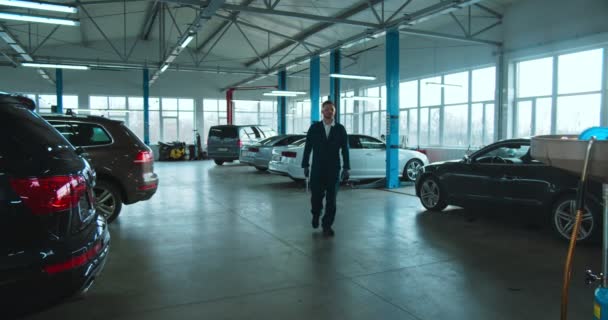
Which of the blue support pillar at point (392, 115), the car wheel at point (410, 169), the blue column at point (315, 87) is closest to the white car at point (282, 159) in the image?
the blue support pillar at point (392, 115)

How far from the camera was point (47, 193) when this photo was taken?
7.36 feet

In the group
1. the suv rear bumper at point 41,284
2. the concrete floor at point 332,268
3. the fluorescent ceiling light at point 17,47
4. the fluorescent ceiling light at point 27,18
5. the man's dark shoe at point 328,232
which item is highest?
the fluorescent ceiling light at point 17,47

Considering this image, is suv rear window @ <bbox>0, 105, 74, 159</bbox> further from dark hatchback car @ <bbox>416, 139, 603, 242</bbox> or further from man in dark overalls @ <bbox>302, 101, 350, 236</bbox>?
dark hatchback car @ <bbox>416, 139, 603, 242</bbox>

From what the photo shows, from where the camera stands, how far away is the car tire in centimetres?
505

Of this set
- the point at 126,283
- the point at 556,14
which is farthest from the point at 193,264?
the point at 556,14

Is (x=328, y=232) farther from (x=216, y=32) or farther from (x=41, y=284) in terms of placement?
(x=216, y=32)

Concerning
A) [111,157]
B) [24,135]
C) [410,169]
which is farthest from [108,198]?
[410,169]

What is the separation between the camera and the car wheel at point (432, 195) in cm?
731

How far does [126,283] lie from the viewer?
3939 mm

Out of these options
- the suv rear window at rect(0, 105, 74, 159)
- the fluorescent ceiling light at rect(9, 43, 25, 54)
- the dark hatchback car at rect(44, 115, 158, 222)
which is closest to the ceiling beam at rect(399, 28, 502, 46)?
the dark hatchback car at rect(44, 115, 158, 222)

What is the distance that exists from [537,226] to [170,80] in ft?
72.3

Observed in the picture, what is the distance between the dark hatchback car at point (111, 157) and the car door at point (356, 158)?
18.5 ft

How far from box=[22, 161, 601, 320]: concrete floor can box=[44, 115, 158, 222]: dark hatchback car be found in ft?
1.62

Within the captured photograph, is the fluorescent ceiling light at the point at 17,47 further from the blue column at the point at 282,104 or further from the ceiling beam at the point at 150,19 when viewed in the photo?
the blue column at the point at 282,104
